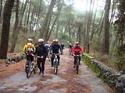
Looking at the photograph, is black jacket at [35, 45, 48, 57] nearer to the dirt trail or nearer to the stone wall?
the dirt trail

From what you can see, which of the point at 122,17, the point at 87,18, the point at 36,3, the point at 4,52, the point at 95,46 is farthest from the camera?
the point at 36,3

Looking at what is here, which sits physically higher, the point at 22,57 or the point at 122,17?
the point at 122,17

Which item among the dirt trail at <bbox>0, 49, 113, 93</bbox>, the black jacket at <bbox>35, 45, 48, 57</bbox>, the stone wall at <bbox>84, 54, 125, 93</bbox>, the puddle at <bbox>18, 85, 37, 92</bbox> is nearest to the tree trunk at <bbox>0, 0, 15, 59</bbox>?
the dirt trail at <bbox>0, 49, 113, 93</bbox>

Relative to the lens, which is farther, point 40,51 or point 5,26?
point 5,26

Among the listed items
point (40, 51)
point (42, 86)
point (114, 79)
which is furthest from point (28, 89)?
point (40, 51)

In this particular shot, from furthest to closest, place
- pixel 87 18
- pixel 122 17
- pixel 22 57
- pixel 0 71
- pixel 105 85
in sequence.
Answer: pixel 87 18
pixel 22 57
pixel 122 17
pixel 0 71
pixel 105 85

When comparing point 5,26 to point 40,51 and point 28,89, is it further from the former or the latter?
point 28,89

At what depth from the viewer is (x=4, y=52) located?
83.0 feet

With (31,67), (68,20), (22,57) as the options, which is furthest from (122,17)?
(68,20)

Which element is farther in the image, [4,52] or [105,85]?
[4,52]

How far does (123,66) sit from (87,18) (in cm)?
3696

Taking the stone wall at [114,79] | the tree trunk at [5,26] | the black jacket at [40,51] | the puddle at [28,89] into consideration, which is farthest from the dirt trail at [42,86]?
the tree trunk at [5,26]

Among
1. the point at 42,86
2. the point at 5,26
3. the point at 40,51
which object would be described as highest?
the point at 5,26

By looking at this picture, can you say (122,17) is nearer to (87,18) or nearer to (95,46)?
(95,46)
